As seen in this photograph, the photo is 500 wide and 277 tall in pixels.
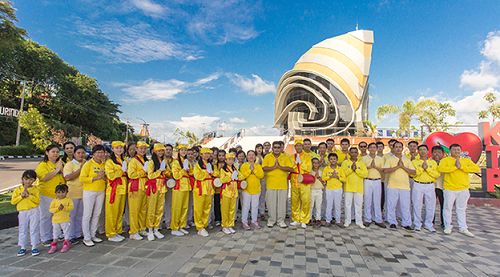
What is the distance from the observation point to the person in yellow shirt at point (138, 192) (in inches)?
163

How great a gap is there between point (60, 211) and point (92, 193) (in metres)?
0.45

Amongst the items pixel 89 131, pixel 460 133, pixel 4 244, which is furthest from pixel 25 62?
pixel 460 133

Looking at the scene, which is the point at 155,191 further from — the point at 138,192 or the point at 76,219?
the point at 76,219

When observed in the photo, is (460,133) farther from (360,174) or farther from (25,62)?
(25,62)

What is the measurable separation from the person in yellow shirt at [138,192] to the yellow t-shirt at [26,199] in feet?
3.87

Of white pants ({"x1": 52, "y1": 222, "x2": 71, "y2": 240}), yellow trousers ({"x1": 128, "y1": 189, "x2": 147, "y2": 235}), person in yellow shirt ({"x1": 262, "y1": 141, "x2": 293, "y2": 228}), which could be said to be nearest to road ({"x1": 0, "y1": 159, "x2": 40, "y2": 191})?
white pants ({"x1": 52, "y1": 222, "x2": 71, "y2": 240})

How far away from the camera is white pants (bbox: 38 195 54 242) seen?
3.93 meters

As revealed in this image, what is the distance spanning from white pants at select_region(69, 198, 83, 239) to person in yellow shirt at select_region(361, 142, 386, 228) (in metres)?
5.09

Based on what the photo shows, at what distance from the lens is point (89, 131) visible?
3500 cm

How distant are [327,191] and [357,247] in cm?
131

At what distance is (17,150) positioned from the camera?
22172 mm

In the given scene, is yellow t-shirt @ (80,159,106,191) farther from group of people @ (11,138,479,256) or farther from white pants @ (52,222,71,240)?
white pants @ (52,222,71,240)

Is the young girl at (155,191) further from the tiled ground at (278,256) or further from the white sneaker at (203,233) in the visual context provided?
the white sneaker at (203,233)

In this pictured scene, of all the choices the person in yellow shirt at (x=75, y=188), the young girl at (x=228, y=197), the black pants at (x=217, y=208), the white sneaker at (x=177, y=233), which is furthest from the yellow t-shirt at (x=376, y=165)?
the person in yellow shirt at (x=75, y=188)
